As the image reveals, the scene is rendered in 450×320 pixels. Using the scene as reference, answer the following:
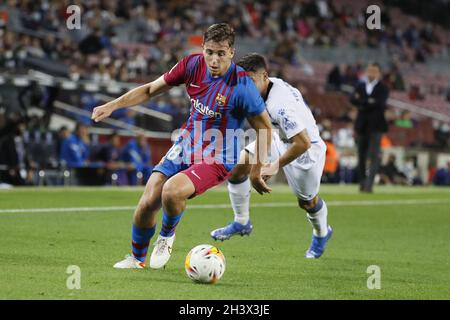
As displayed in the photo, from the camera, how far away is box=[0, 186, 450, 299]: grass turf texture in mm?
6602

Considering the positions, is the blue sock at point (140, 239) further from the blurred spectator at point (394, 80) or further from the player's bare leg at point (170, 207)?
the blurred spectator at point (394, 80)

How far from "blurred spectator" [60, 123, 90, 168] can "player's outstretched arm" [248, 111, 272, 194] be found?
12055 mm

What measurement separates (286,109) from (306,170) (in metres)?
1.05

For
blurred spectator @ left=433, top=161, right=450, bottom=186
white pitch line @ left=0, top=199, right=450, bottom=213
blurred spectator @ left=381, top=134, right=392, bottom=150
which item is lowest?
blurred spectator @ left=433, top=161, right=450, bottom=186

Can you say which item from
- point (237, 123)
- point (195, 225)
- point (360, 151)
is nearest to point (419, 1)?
point (360, 151)

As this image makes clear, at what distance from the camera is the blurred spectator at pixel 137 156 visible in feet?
68.2

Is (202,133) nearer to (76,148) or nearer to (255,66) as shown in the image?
(255,66)

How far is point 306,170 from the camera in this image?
9.40m

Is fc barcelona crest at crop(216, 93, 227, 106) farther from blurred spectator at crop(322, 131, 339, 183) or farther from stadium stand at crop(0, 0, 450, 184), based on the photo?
blurred spectator at crop(322, 131, 339, 183)

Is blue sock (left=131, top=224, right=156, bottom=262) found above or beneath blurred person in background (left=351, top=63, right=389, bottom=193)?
beneath

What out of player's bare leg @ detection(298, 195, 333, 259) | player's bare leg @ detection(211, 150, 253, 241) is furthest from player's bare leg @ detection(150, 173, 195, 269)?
player's bare leg @ detection(211, 150, 253, 241)

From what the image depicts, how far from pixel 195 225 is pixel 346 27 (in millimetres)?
29340

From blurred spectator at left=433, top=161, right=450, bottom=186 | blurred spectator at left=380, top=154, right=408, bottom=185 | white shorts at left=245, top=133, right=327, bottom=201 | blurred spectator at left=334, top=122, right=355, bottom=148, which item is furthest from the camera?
blurred spectator at left=433, top=161, right=450, bottom=186

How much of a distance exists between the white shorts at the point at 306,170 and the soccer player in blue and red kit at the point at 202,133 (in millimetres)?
1578
